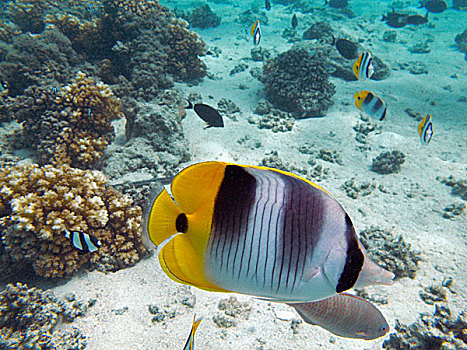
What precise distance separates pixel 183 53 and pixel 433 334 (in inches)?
397

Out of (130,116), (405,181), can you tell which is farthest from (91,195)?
(405,181)

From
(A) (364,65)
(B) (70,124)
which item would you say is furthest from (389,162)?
(B) (70,124)

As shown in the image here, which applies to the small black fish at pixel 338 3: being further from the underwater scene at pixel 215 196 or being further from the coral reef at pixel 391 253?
the coral reef at pixel 391 253

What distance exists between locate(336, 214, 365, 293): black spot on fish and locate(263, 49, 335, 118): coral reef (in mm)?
8031

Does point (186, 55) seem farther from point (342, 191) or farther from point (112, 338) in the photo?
point (112, 338)

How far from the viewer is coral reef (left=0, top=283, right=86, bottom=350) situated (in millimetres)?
2844

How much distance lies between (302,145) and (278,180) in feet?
21.6

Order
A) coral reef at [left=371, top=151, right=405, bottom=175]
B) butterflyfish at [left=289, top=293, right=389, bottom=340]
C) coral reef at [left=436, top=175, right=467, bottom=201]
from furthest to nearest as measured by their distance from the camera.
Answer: coral reef at [left=371, top=151, right=405, bottom=175]
coral reef at [left=436, top=175, right=467, bottom=201]
butterflyfish at [left=289, top=293, right=389, bottom=340]

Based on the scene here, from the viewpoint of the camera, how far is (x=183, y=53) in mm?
9625

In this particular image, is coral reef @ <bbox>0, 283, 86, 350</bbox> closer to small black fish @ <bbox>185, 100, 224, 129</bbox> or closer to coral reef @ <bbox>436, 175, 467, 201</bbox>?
small black fish @ <bbox>185, 100, 224, 129</bbox>

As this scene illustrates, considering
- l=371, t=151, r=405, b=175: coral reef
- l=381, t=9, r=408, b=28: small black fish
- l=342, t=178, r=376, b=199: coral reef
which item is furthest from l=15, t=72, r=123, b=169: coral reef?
l=381, t=9, r=408, b=28: small black fish

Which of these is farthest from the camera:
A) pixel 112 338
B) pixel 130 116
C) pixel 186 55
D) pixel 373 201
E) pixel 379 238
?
pixel 186 55

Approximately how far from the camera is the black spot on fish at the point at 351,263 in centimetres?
89

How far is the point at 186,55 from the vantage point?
973 cm
